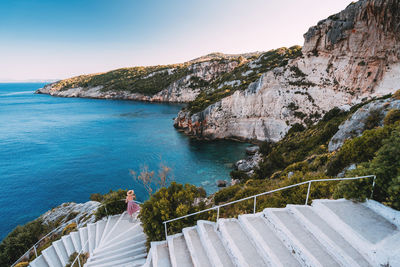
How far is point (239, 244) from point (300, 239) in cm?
145

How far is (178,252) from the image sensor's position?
215 inches

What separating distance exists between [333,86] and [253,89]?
15587 mm

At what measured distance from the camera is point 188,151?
3956cm

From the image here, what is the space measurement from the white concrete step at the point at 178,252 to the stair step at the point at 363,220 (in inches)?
154

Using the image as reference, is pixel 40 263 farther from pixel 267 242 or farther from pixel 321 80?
pixel 321 80

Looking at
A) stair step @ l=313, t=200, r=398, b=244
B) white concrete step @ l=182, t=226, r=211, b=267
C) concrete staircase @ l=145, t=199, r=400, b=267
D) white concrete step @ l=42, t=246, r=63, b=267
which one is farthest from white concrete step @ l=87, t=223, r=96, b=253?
stair step @ l=313, t=200, r=398, b=244

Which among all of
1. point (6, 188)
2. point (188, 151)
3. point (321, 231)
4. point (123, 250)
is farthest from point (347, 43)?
point (6, 188)

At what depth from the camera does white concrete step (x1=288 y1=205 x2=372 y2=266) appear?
3416mm

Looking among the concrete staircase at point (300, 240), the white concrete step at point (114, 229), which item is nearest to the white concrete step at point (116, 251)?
the white concrete step at point (114, 229)

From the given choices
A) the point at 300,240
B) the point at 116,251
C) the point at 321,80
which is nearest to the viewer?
the point at 300,240

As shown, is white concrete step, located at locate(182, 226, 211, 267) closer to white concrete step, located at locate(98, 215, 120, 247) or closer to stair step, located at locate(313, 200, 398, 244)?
stair step, located at locate(313, 200, 398, 244)

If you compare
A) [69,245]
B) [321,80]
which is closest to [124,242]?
[69,245]

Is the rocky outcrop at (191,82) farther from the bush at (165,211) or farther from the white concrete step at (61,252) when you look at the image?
the bush at (165,211)

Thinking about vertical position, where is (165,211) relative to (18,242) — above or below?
above
